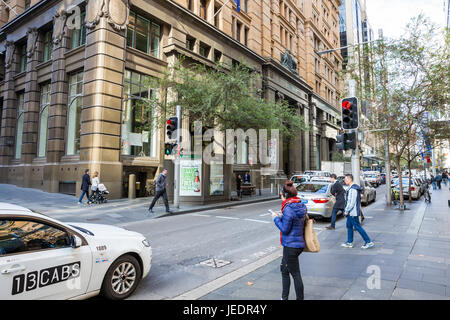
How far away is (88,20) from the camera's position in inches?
686

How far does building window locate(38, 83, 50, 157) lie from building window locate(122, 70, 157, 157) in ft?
23.0

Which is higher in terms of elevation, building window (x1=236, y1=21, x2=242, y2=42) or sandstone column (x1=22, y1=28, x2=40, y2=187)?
building window (x1=236, y1=21, x2=242, y2=42)

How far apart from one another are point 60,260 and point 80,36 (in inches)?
778

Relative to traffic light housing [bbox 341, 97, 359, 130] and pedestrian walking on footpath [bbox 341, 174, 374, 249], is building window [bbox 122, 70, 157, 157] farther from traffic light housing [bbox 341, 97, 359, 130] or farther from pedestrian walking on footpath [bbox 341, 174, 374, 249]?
pedestrian walking on footpath [bbox 341, 174, 374, 249]

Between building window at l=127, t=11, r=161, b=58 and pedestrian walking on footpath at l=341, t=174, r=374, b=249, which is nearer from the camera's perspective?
pedestrian walking on footpath at l=341, t=174, r=374, b=249

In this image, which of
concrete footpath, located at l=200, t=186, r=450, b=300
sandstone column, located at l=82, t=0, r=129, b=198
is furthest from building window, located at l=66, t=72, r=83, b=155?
concrete footpath, located at l=200, t=186, r=450, b=300

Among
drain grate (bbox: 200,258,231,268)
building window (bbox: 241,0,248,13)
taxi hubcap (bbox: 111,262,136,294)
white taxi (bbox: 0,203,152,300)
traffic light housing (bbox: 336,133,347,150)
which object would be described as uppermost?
building window (bbox: 241,0,248,13)

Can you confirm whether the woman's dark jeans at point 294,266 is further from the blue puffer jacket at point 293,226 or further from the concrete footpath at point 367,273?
the concrete footpath at point 367,273

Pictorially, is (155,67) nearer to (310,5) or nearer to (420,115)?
(420,115)

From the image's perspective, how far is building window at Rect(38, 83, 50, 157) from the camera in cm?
2119

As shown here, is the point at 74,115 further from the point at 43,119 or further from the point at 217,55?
the point at 217,55

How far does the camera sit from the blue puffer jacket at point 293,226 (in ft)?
12.1

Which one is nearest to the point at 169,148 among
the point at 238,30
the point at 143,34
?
the point at 143,34
